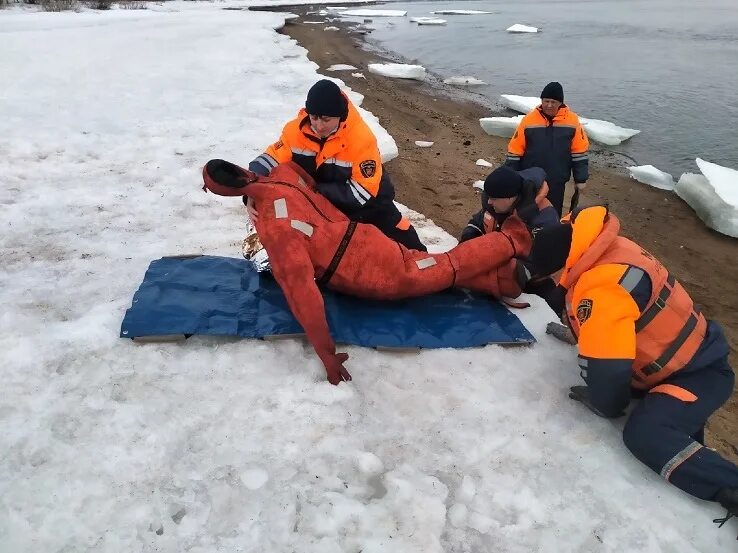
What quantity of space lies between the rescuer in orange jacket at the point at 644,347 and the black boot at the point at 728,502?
0.04 ft

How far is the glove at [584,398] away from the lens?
275cm

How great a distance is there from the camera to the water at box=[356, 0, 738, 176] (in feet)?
34.9

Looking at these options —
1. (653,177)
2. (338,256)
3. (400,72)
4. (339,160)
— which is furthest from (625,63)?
(338,256)

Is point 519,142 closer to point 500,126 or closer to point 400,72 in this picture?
point 500,126

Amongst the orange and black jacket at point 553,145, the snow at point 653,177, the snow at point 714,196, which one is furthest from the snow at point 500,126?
the orange and black jacket at point 553,145

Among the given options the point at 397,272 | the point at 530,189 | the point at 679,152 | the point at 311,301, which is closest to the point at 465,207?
the point at 530,189

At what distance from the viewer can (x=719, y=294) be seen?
17.1ft

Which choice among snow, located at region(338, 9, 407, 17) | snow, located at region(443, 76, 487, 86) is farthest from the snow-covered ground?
snow, located at region(338, 9, 407, 17)

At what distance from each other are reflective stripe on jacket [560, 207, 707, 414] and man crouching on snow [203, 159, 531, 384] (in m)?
1.05

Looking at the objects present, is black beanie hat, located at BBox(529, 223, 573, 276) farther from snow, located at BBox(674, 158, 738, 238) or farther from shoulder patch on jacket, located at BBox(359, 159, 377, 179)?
snow, located at BBox(674, 158, 738, 238)

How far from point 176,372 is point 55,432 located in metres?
0.60

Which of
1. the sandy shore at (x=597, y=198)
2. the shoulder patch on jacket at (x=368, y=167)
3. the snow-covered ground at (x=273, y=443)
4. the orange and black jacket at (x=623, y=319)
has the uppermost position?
the shoulder patch on jacket at (x=368, y=167)

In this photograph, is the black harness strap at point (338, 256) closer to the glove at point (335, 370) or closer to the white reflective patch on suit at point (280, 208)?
the white reflective patch on suit at point (280, 208)

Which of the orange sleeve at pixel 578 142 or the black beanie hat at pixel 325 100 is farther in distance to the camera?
the orange sleeve at pixel 578 142
